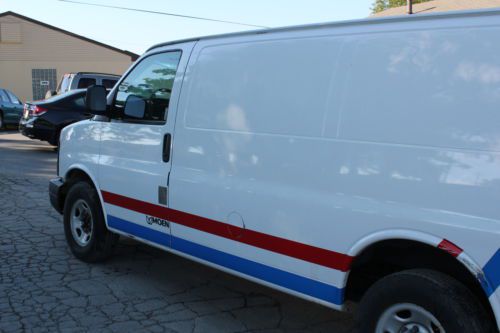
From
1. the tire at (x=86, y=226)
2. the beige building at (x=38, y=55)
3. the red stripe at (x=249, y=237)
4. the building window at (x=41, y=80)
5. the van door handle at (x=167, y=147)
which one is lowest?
the tire at (x=86, y=226)

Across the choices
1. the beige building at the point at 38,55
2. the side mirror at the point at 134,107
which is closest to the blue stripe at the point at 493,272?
the side mirror at the point at 134,107

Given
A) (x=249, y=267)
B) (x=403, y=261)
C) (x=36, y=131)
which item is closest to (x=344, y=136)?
(x=403, y=261)

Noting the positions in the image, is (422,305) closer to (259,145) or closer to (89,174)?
(259,145)

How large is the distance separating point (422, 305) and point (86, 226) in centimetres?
365

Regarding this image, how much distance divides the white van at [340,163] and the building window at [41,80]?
34611mm

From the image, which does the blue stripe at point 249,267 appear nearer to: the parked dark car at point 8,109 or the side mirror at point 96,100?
the side mirror at point 96,100

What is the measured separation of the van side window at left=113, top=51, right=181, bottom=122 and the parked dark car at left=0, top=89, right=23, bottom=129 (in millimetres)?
16778

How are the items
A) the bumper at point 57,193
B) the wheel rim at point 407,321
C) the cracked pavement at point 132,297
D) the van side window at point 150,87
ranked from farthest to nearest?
the bumper at point 57,193 → the van side window at point 150,87 → the cracked pavement at point 132,297 → the wheel rim at point 407,321

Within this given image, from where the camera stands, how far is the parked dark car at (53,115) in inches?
518

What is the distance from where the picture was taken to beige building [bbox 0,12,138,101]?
1406 inches

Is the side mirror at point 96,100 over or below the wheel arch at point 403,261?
over

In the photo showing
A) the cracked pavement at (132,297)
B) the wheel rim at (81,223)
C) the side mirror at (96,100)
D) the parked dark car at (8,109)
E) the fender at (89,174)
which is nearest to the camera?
the cracked pavement at (132,297)

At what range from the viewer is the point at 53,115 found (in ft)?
43.3

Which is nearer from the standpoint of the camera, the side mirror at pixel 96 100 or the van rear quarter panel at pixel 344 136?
the van rear quarter panel at pixel 344 136
